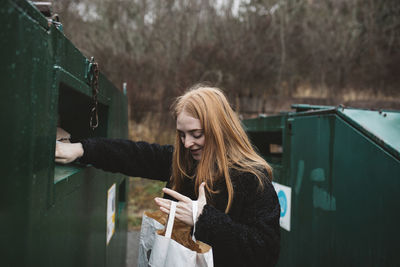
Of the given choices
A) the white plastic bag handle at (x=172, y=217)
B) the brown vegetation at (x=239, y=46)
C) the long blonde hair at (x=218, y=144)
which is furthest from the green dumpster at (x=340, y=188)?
the brown vegetation at (x=239, y=46)

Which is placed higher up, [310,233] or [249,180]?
[249,180]

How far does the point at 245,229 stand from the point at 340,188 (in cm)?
97

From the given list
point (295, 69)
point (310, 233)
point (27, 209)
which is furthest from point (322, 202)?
point (295, 69)

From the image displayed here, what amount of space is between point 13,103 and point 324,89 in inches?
364

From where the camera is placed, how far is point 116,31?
27.0 feet

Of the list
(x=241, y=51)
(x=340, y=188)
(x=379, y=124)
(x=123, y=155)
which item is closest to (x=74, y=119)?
(x=123, y=155)

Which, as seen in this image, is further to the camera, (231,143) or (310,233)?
(310,233)

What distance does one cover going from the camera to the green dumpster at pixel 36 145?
2.08ft

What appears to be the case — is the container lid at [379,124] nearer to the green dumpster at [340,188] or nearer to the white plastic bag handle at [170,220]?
the green dumpster at [340,188]

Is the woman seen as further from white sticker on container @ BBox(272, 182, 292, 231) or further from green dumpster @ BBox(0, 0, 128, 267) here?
white sticker on container @ BBox(272, 182, 292, 231)

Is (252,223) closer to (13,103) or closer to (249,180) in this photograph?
(249,180)

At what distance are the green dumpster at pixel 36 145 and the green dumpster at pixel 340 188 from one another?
1495 mm

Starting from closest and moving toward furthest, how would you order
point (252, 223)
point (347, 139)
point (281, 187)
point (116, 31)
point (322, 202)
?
point (252, 223) < point (347, 139) < point (322, 202) < point (281, 187) < point (116, 31)

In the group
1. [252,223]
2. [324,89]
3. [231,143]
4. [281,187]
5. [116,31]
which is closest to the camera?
[252,223]
